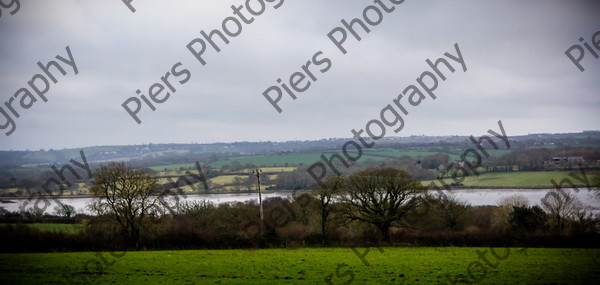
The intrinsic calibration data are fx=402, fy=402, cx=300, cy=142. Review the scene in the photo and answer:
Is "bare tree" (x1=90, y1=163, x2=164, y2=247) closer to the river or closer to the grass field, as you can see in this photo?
the grass field

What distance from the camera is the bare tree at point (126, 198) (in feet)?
123

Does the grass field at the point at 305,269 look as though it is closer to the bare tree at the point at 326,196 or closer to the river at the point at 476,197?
the bare tree at the point at 326,196

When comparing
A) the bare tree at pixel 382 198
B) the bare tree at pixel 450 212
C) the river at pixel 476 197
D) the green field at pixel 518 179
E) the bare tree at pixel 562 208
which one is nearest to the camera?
the bare tree at pixel 382 198

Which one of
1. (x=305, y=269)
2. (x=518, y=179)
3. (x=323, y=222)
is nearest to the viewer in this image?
(x=305, y=269)

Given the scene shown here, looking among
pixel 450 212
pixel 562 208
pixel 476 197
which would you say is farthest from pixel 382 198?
pixel 476 197

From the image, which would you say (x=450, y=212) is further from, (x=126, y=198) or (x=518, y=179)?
(x=518, y=179)

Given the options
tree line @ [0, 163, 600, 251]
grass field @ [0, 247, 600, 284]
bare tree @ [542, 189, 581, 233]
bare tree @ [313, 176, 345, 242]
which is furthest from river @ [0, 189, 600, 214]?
grass field @ [0, 247, 600, 284]

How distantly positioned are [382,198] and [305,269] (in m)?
21.7

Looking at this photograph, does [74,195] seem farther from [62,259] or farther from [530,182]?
[530,182]

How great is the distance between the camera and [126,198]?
38.4m

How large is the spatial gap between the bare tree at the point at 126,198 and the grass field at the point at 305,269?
11.7m

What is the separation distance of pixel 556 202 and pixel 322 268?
37.4 meters

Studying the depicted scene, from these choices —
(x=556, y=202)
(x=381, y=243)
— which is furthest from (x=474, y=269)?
(x=556, y=202)

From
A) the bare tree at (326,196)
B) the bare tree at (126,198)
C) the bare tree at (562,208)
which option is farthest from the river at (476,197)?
the bare tree at (126,198)
